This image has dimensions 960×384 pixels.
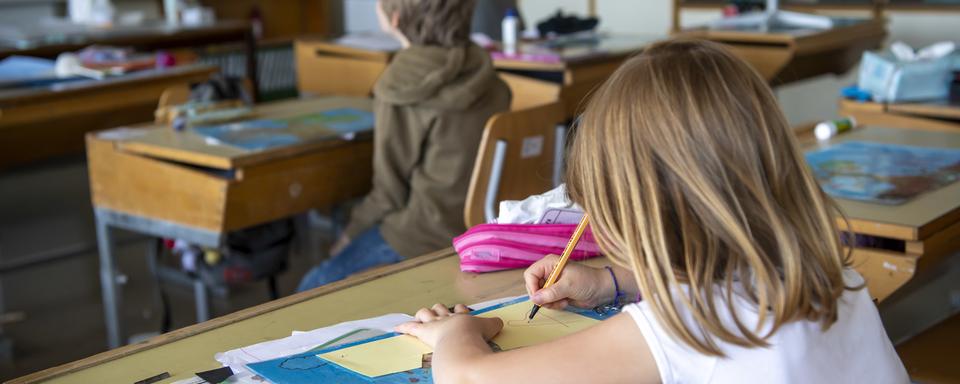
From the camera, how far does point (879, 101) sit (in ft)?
8.66

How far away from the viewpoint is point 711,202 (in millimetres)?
947

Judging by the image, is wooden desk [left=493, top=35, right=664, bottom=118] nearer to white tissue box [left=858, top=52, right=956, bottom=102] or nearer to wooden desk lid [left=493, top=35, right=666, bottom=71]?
wooden desk lid [left=493, top=35, right=666, bottom=71]

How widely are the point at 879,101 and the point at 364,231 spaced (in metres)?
1.30

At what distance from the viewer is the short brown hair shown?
2.43 m

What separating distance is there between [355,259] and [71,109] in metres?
1.30

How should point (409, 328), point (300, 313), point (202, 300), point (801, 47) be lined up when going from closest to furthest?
point (409, 328), point (300, 313), point (202, 300), point (801, 47)

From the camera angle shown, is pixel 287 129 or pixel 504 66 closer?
pixel 287 129

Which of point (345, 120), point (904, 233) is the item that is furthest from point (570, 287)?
point (345, 120)

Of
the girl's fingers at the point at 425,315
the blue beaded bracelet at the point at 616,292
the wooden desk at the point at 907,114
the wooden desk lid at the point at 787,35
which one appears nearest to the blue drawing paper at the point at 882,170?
the wooden desk at the point at 907,114

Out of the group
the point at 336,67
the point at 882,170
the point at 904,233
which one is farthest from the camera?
the point at 336,67

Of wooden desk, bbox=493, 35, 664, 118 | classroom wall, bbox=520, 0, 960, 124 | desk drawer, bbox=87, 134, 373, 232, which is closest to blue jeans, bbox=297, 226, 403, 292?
desk drawer, bbox=87, 134, 373, 232

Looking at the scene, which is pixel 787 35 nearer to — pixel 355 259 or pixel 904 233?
pixel 355 259

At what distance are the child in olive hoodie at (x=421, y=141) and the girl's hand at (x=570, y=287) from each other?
3.52 feet

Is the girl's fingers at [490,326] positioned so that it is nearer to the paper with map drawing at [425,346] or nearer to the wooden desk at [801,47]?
Answer: the paper with map drawing at [425,346]
